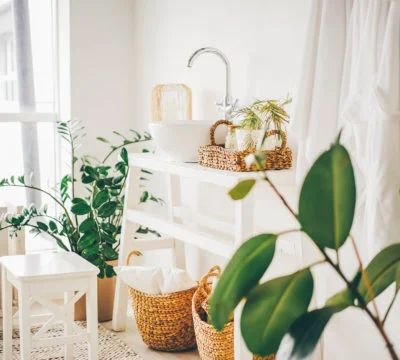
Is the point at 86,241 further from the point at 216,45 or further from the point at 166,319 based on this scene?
the point at 216,45

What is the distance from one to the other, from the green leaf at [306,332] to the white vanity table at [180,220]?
4.13 ft

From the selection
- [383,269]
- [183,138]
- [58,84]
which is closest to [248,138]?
[183,138]

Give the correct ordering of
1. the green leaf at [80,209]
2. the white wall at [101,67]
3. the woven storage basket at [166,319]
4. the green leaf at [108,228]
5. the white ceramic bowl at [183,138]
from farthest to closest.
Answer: the white wall at [101,67]
the green leaf at [108,228]
the green leaf at [80,209]
the woven storage basket at [166,319]
the white ceramic bowl at [183,138]

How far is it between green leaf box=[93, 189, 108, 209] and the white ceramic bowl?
46cm

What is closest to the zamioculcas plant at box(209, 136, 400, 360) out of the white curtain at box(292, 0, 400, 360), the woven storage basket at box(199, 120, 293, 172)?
the white curtain at box(292, 0, 400, 360)

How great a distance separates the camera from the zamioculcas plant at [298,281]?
915mm

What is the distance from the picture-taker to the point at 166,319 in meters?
2.75

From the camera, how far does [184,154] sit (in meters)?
2.63

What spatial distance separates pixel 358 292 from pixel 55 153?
9.71 ft

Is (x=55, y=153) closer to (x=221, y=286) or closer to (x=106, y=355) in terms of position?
(x=106, y=355)

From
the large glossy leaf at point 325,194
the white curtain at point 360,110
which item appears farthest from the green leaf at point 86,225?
the large glossy leaf at point 325,194

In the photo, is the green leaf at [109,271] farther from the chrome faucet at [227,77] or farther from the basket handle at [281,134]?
the basket handle at [281,134]

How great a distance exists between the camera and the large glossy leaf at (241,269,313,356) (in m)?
0.95

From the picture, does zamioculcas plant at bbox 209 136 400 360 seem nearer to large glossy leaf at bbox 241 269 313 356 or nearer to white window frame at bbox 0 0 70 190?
large glossy leaf at bbox 241 269 313 356
